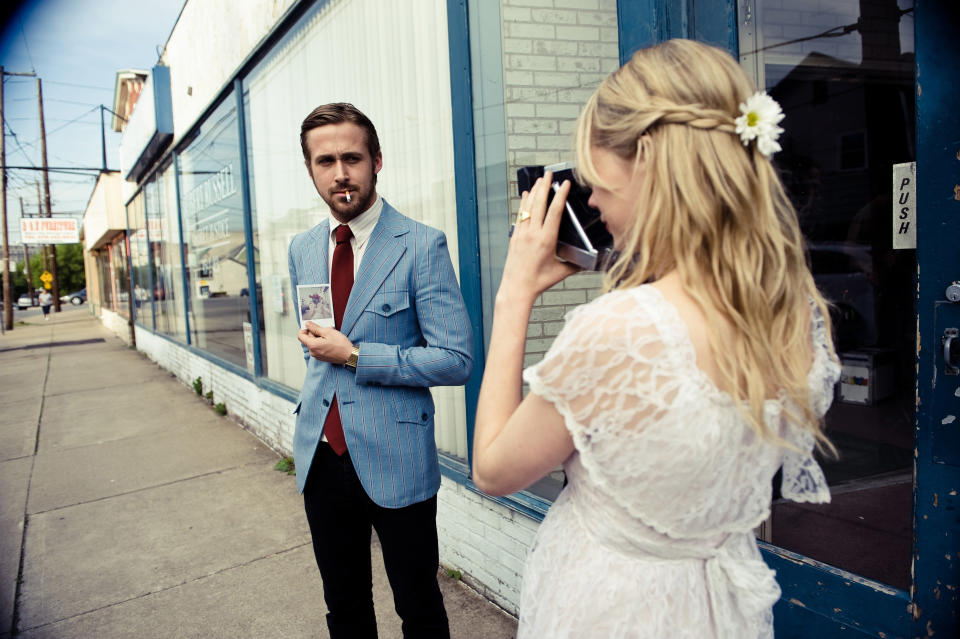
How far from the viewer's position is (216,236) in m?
7.66

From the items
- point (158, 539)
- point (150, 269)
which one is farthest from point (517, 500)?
point (150, 269)

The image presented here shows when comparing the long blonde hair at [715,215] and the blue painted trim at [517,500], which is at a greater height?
the long blonde hair at [715,215]

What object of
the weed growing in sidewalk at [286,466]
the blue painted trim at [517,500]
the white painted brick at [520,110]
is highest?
the white painted brick at [520,110]

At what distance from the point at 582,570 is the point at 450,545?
2.45m

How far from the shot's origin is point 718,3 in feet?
6.82

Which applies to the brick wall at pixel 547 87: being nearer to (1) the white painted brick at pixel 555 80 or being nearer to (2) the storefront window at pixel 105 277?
(1) the white painted brick at pixel 555 80

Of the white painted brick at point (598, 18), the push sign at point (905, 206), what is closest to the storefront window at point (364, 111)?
the white painted brick at point (598, 18)

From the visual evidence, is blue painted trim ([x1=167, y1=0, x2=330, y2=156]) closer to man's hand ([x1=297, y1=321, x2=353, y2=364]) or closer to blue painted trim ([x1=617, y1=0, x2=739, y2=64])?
blue painted trim ([x1=617, y1=0, x2=739, y2=64])

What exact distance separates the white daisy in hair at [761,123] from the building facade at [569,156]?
3.19ft

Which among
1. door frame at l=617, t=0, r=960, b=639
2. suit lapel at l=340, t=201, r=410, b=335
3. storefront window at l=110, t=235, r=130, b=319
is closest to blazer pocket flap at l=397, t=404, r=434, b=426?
suit lapel at l=340, t=201, r=410, b=335

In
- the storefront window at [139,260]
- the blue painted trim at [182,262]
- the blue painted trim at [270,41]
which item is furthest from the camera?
the storefront window at [139,260]

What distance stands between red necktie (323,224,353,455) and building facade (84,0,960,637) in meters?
1.05

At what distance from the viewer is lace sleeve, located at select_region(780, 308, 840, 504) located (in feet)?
3.39

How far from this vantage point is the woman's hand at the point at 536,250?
42.7 inches
